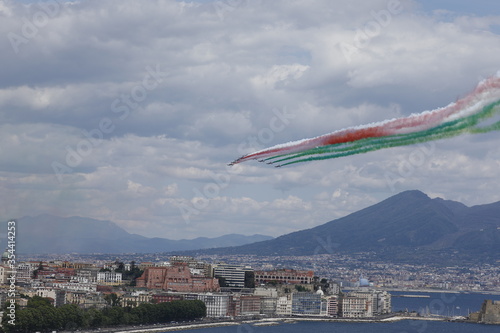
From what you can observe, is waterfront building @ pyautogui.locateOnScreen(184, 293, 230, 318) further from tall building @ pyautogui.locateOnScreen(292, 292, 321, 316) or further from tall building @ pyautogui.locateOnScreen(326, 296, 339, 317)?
tall building @ pyautogui.locateOnScreen(326, 296, 339, 317)

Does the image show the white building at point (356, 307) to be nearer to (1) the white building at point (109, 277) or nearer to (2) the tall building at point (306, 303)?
(2) the tall building at point (306, 303)

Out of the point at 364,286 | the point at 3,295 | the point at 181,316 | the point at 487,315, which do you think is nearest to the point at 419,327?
the point at 487,315

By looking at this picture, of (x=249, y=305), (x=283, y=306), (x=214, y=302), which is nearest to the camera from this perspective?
(x=214, y=302)

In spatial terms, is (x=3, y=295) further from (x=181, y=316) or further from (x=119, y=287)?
(x=119, y=287)

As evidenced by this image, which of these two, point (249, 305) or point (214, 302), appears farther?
point (249, 305)

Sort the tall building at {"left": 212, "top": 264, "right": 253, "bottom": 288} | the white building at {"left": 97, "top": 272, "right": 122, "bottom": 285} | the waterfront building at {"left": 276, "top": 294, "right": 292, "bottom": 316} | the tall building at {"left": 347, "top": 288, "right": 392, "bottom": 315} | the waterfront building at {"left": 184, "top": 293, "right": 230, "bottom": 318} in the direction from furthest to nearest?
1. the tall building at {"left": 212, "top": 264, "right": 253, "bottom": 288}
2. the white building at {"left": 97, "top": 272, "right": 122, "bottom": 285}
3. the tall building at {"left": 347, "top": 288, "right": 392, "bottom": 315}
4. the waterfront building at {"left": 276, "top": 294, "right": 292, "bottom": 316}
5. the waterfront building at {"left": 184, "top": 293, "right": 230, "bottom": 318}

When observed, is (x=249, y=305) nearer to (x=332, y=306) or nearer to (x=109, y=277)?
(x=332, y=306)

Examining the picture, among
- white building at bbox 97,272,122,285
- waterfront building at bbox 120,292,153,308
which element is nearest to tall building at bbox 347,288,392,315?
white building at bbox 97,272,122,285

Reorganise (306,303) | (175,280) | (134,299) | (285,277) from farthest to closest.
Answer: (285,277) → (306,303) → (175,280) → (134,299)

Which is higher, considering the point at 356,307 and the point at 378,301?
the point at 378,301

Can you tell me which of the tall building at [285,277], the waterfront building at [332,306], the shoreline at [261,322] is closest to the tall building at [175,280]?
the shoreline at [261,322]

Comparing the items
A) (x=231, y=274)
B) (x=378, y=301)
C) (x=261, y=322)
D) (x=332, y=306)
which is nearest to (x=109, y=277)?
→ (x=231, y=274)
